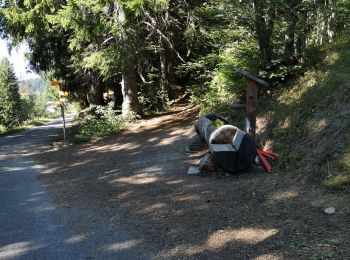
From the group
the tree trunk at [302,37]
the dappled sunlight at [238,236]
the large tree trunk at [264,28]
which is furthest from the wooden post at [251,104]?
the dappled sunlight at [238,236]

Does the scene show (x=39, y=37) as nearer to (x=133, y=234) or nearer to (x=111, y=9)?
(x=111, y=9)

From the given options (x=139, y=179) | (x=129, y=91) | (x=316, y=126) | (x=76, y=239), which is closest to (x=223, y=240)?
(x=76, y=239)

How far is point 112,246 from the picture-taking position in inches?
203

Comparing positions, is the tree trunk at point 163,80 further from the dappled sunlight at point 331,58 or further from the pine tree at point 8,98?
the pine tree at point 8,98

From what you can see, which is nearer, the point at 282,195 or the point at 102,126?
the point at 282,195

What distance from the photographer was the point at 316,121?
8109 millimetres

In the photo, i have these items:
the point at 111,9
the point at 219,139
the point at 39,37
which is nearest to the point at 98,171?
the point at 219,139

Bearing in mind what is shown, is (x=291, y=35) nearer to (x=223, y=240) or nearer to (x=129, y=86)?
(x=223, y=240)

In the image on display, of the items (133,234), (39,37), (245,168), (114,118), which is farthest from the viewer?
(39,37)

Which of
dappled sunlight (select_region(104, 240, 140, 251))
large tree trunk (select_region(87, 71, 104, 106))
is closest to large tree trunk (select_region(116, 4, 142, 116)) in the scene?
large tree trunk (select_region(87, 71, 104, 106))

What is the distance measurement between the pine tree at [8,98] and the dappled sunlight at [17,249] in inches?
2199

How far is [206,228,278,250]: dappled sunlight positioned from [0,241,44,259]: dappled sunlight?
2394mm

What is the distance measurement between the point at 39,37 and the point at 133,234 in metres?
16.0

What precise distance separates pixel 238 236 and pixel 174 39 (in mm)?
14699
